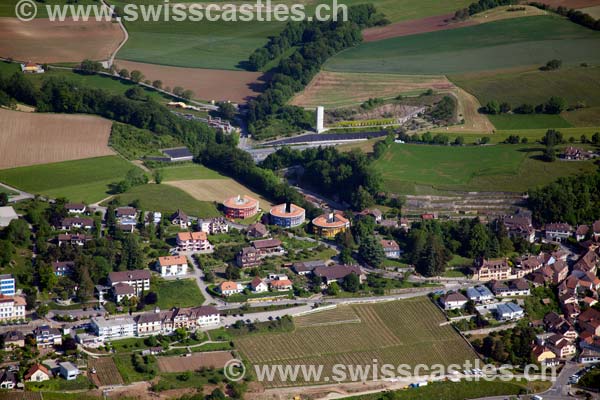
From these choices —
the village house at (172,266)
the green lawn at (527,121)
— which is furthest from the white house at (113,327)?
the green lawn at (527,121)

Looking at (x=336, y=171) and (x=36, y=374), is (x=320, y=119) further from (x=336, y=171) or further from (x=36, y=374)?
(x=36, y=374)

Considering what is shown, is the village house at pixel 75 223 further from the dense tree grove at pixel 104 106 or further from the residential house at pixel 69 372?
the dense tree grove at pixel 104 106

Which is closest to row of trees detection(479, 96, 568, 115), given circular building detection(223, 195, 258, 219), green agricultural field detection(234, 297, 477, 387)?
circular building detection(223, 195, 258, 219)

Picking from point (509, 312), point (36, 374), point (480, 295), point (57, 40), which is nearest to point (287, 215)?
point (480, 295)

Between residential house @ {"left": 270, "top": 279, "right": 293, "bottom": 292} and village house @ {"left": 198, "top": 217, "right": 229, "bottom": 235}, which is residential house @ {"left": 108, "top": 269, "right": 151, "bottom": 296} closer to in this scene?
residential house @ {"left": 270, "top": 279, "right": 293, "bottom": 292}

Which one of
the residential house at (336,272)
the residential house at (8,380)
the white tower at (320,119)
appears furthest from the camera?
the white tower at (320,119)

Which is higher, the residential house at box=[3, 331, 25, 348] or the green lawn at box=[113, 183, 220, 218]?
the green lawn at box=[113, 183, 220, 218]

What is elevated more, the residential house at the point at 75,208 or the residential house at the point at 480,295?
the residential house at the point at 75,208
